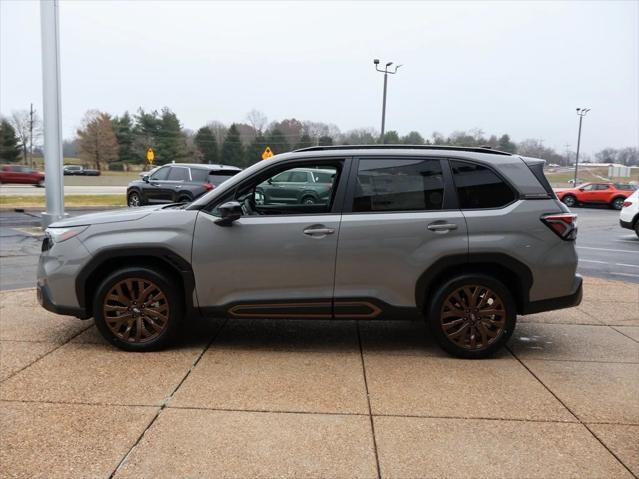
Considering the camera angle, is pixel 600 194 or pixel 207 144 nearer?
pixel 600 194

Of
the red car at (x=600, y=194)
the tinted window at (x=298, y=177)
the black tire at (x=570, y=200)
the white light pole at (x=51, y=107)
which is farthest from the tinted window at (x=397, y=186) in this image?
the black tire at (x=570, y=200)

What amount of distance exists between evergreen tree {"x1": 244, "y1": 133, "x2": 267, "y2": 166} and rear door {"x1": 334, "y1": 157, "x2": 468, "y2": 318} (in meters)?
69.9

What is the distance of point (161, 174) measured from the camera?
17734mm

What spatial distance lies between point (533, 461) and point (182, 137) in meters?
86.7

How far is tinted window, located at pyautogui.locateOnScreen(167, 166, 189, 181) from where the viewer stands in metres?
17.1

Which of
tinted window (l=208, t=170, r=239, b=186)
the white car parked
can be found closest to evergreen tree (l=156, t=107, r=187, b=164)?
tinted window (l=208, t=170, r=239, b=186)

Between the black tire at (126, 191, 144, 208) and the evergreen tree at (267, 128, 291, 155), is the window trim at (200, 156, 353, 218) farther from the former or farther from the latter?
the evergreen tree at (267, 128, 291, 155)

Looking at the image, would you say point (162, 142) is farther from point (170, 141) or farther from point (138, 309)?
point (138, 309)

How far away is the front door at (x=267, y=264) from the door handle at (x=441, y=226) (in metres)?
0.76

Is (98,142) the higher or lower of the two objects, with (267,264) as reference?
higher

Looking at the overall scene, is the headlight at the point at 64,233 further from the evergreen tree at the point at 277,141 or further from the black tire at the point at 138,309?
the evergreen tree at the point at 277,141

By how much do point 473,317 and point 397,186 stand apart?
49.4 inches

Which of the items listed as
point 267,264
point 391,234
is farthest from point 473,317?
point 267,264

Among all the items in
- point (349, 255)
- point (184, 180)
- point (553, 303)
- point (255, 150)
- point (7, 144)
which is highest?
point (255, 150)
